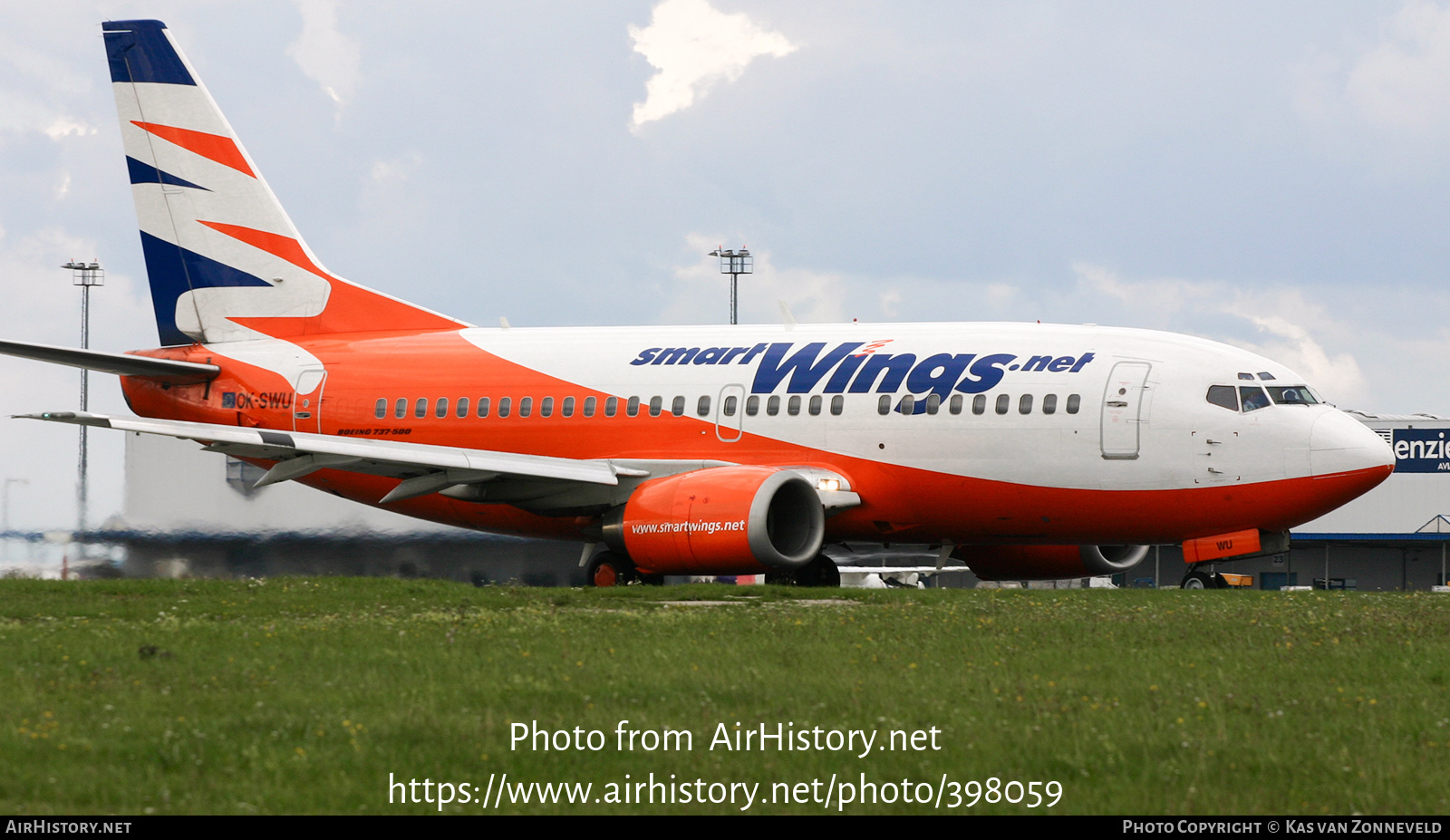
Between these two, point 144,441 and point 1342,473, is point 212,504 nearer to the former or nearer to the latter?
point 144,441

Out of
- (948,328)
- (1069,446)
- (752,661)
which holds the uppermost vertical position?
(948,328)

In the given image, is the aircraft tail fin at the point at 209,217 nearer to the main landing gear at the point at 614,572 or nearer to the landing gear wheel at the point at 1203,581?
the main landing gear at the point at 614,572

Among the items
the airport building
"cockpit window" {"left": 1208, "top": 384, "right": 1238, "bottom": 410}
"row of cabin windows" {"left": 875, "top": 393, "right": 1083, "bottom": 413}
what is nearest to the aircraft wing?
"row of cabin windows" {"left": 875, "top": 393, "right": 1083, "bottom": 413}

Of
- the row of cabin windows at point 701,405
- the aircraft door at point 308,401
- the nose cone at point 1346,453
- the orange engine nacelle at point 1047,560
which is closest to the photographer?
the nose cone at point 1346,453

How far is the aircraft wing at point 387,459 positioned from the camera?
23.3 meters

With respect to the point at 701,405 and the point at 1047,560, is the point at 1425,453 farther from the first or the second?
the point at 701,405

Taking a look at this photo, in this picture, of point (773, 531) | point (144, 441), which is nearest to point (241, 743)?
point (773, 531)

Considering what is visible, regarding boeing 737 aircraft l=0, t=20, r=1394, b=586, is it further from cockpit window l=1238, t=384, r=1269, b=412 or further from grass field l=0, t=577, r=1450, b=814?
grass field l=0, t=577, r=1450, b=814

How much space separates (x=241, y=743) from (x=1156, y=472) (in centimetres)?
1610

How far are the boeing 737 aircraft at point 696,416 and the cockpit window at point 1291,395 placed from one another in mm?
35

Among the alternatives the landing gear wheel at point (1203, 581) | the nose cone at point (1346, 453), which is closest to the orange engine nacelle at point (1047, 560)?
the landing gear wheel at point (1203, 581)

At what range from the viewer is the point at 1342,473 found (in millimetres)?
21266

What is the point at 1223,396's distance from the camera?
72.2 feet

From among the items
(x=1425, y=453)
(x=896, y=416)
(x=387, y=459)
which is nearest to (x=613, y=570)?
(x=387, y=459)
